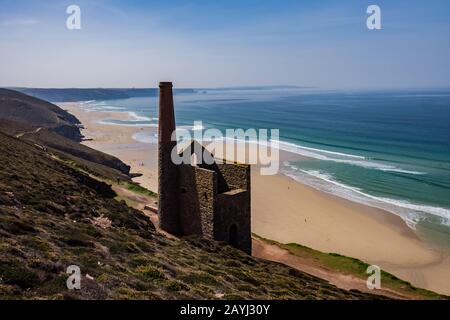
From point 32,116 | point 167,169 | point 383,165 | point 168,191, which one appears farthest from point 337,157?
point 32,116

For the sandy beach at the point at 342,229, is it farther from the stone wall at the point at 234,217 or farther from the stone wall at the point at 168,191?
the stone wall at the point at 168,191

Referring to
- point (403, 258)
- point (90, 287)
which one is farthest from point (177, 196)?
point (403, 258)

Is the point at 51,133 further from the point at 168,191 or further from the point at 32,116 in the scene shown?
the point at 168,191

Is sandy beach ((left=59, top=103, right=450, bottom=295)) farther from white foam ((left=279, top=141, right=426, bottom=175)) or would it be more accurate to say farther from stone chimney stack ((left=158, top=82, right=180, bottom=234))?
white foam ((left=279, top=141, right=426, bottom=175))

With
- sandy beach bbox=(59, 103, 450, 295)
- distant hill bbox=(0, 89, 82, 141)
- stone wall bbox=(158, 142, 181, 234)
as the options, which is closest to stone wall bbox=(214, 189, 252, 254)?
stone wall bbox=(158, 142, 181, 234)

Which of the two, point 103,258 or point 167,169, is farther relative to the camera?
point 167,169

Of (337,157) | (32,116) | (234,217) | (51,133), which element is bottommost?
(337,157)

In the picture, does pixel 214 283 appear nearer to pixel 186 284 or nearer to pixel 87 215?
pixel 186 284

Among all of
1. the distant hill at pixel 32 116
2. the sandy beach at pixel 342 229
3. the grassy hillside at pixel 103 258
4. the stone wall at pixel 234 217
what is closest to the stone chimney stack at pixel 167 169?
the grassy hillside at pixel 103 258
